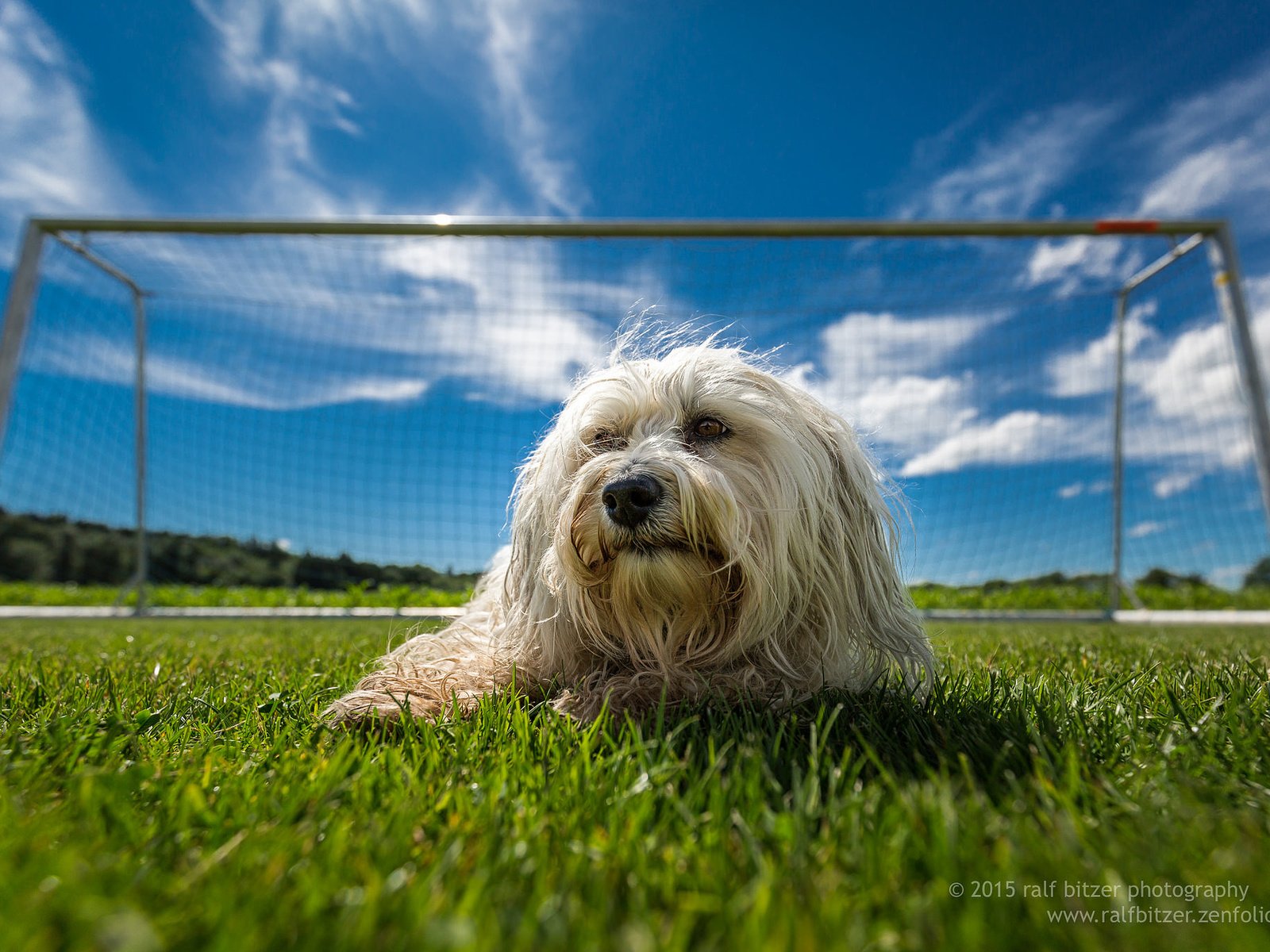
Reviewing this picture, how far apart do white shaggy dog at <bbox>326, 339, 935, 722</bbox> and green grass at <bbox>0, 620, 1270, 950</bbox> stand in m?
0.27

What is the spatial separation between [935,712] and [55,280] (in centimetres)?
1156

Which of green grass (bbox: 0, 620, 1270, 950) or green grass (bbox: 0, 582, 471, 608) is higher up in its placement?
green grass (bbox: 0, 582, 471, 608)

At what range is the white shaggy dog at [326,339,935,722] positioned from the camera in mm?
1941

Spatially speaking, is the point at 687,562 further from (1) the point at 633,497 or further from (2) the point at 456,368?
(2) the point at 456,368

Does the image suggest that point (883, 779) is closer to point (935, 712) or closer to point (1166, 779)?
point (1166, 779)

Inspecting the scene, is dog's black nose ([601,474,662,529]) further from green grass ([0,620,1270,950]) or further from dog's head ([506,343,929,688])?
green grass ([0,620,1270,950])

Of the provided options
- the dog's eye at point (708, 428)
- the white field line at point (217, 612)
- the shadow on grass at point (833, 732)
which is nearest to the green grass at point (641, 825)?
the shadow on grass at point (833, 732)

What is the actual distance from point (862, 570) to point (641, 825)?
53.3 inches

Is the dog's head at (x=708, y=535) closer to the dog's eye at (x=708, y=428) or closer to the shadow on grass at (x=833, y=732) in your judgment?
the dog's eye at (x=708, y=428)

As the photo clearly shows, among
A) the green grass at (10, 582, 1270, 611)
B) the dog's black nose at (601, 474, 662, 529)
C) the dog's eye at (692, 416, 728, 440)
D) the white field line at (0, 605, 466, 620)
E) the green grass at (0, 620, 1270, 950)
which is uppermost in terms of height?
the dog's eye at (692, 416, 728, 440)

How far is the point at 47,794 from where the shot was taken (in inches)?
48.3

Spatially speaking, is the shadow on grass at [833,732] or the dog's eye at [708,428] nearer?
the shadow on grass at [833,732]

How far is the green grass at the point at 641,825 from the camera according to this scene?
789 mm

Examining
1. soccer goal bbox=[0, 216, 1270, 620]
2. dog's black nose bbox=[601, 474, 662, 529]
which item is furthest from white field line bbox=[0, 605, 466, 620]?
dog's black nose bbox=[601, 474, 662, 529]
